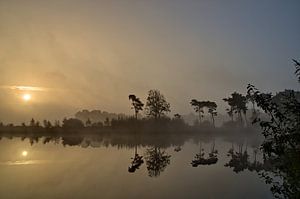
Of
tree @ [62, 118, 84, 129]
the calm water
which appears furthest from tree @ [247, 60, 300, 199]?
tree @ [62, 118, 84, 129]

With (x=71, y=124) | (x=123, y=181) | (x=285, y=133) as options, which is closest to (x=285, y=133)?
(x=285, y=133)

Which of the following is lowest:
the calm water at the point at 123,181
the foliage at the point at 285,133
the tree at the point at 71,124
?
the calm water at the point at 123,181

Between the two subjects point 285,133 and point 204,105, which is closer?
point 285,133

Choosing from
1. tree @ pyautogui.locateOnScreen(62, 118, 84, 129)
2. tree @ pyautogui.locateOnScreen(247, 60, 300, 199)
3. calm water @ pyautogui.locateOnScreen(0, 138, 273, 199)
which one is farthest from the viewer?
tree @ pyautogui.locateOnScreen(62, 118, 84, 129)

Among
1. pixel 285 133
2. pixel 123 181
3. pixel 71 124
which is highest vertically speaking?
pixel 71 124

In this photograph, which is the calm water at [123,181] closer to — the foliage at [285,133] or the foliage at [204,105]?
the foliage at [285,133]

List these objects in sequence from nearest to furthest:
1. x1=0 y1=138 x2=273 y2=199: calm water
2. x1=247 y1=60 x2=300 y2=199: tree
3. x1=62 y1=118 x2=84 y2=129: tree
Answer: x1=247 y1=60 x2=300 y2=199: tree < x1=0 y1=138 x2=273 y2=199: calm water < x1=62 y1=118 x2=84 y2=129: tree

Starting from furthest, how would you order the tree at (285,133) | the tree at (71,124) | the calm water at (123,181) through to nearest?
1. the tree at (71,124)
2. the calm water at (123,181)
3. the tree at (285,133)

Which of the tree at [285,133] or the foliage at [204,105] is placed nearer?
the tree at [285,133]

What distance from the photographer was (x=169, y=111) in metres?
90.2

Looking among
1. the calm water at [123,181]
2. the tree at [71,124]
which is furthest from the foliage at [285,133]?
the tree at [71,124]

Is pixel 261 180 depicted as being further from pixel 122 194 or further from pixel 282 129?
pixel 282 129

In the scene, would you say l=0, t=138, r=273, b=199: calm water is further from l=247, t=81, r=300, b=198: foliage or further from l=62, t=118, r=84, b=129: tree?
l=62, t=118, r=84, b=129: tree

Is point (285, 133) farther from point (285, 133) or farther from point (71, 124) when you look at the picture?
point (71, 124)
